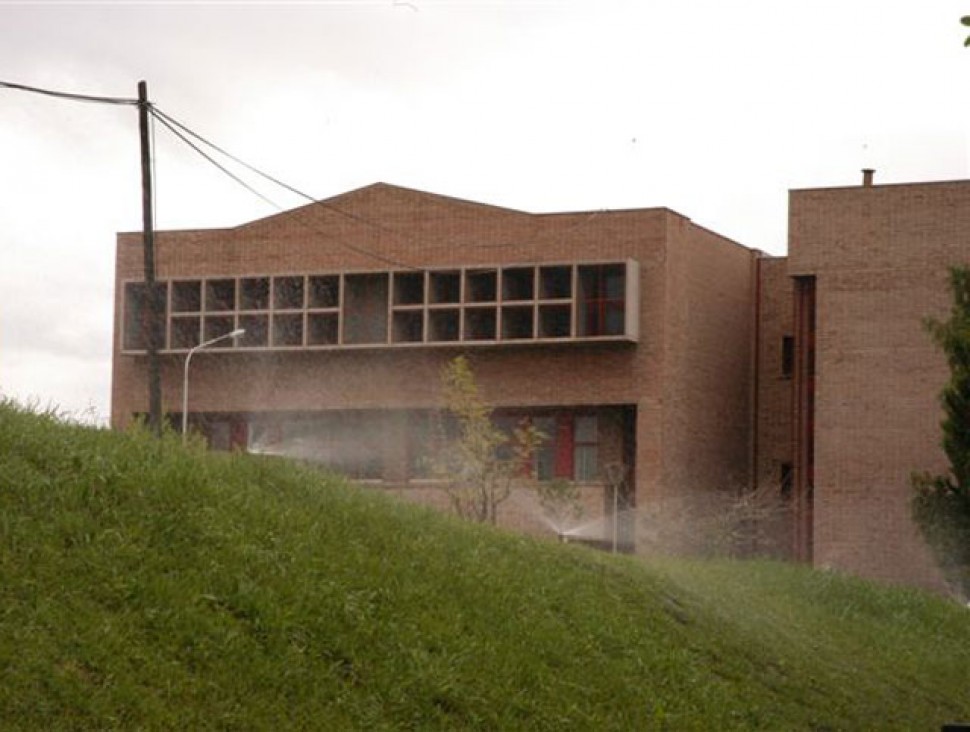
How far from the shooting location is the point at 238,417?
59562mm

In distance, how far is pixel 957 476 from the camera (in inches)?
1619

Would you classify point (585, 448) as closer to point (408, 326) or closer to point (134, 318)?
point (408, 326)

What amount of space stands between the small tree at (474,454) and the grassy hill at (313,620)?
24.7m

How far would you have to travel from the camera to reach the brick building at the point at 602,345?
2009 inches

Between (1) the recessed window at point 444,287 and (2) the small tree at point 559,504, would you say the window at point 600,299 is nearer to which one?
(1) the recessed window at point 444,287

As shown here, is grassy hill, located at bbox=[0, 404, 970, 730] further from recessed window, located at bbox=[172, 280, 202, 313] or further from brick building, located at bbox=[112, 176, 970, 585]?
recessed window, located at bbox=[172, 280, 202, 313]

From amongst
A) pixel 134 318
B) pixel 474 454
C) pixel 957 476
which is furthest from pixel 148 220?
pixel 134 318

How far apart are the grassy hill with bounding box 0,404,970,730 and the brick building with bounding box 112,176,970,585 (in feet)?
89.4

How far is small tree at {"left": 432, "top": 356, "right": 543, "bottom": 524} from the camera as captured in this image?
49.2 m

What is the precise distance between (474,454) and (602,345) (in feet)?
21.4

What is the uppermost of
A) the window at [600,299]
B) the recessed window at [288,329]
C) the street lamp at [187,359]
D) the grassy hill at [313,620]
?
the window at [600,299]

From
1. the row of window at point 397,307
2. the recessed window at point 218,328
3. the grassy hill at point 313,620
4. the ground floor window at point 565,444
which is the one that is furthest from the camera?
the recessed window at point 218,328

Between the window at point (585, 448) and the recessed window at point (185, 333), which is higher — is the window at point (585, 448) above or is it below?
below

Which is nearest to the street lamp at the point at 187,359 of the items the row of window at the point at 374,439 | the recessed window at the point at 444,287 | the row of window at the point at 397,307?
the row of window at the point at 397,307
